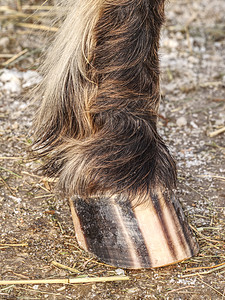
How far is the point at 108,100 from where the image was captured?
4.65 feet

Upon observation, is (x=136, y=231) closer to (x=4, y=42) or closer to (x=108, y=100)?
(x=108, y=100)

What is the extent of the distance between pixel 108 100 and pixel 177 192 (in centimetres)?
50

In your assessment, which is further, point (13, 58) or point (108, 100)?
point (13, 58)

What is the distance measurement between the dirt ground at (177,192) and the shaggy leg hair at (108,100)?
19 cm

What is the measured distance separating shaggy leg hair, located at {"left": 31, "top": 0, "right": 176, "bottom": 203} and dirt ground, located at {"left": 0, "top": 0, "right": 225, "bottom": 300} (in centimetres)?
19

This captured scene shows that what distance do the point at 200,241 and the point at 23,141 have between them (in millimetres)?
834

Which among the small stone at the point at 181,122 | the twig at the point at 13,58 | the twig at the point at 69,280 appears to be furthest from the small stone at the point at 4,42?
the twig at the point at 69,280

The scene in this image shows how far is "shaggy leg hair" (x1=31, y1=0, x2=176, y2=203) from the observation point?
4.51ft

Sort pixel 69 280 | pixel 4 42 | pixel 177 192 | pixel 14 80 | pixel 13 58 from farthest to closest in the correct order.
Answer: pixel 4 42
pixel 13 58
pixel 14 80
pixel 177 192
pixel 69 280

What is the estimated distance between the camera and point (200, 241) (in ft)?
5.04

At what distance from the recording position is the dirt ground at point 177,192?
1.36 meters

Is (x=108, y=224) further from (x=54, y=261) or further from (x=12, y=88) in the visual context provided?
(x=12, y=88)

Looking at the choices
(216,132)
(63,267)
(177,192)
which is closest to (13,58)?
(216,132)

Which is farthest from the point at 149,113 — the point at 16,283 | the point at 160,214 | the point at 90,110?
the point at 16,283
